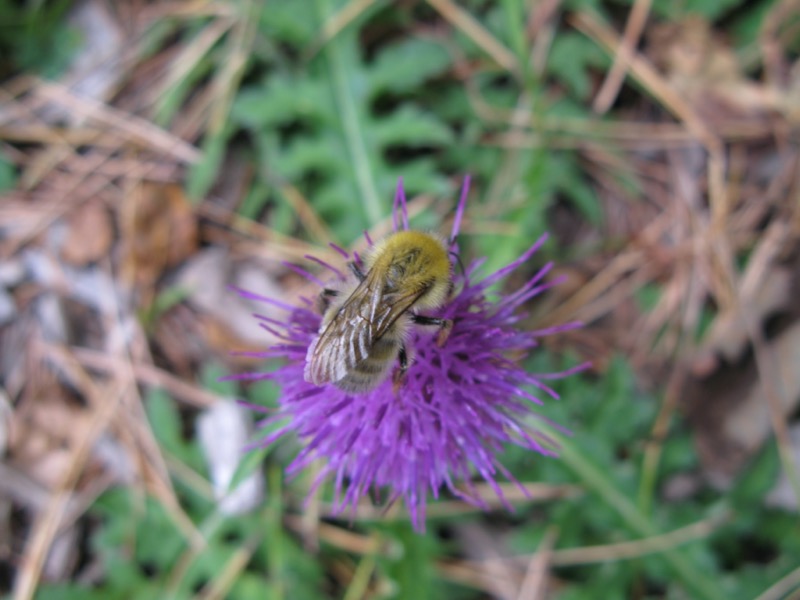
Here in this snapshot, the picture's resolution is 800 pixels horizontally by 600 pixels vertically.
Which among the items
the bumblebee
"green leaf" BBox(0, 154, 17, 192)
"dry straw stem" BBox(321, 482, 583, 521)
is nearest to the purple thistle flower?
the bumblebee

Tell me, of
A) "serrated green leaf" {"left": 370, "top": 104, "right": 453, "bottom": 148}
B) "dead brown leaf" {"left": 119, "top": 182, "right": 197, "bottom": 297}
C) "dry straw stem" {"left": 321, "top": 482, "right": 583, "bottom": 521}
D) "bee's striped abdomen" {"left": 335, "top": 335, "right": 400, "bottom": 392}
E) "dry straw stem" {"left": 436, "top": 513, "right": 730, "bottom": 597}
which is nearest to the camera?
"bee's striped abdomen" {"left": 335, "top": 335, "right": 400, "bottom": 392}

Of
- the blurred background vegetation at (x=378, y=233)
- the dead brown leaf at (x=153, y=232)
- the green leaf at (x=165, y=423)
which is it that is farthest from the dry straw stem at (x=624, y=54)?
the green leaf at (x=165, y=423)

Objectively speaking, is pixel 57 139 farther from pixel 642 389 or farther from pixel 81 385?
pixel 642 389

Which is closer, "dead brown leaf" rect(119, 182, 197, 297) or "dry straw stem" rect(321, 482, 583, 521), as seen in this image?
"dry straw stem" rect(321, 482, 583, 521)

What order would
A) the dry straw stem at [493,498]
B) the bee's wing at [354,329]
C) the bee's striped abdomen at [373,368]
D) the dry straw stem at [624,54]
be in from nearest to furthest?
the bee's wing at [354,329] → the bee's striped abdomen at [373,368] → the dry straw stem at [493,498] → the dry straw stem at [624,54]

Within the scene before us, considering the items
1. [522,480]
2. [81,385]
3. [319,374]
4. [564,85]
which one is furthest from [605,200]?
[81,385]

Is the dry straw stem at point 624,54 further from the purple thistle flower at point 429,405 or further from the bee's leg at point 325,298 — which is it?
the bee's leg at point 325,298

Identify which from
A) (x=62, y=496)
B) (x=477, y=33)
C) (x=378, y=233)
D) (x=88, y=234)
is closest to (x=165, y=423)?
(x=62, y=496)

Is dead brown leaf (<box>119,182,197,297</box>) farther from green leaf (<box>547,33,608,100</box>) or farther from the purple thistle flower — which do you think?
green leaf (<box>547,33,608,100</box>)

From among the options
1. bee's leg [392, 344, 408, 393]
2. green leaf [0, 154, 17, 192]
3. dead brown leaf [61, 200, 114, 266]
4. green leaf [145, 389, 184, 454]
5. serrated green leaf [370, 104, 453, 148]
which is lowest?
green leaf [145, 389, 184, 454]
